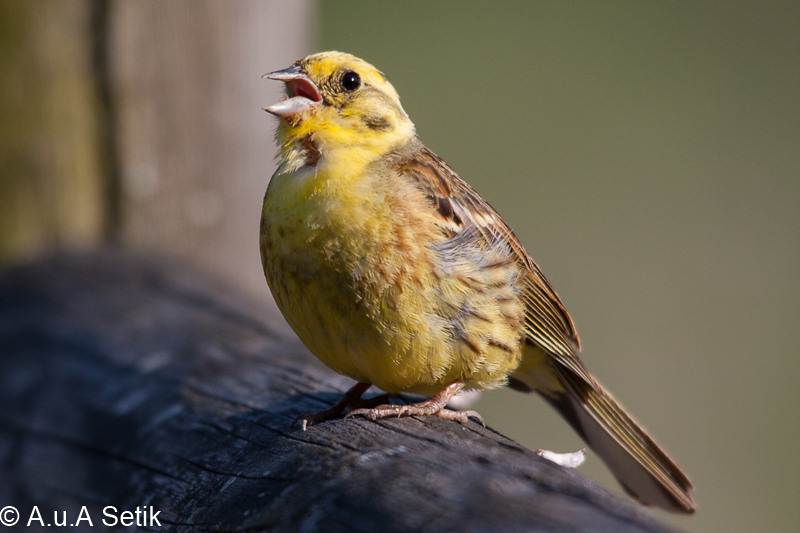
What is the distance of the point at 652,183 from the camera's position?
7.55 m

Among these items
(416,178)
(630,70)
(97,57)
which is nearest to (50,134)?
(97,57)

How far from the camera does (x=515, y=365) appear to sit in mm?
2357

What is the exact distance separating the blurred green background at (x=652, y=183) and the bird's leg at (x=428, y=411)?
3743mm

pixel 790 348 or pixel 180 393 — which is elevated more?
pixel 180 393

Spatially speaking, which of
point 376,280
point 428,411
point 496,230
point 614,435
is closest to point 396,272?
point 376,280

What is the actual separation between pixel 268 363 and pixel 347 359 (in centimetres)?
54

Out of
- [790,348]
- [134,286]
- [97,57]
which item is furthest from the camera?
[790,348]

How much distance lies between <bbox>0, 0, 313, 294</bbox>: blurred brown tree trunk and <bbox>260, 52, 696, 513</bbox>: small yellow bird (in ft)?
4.99

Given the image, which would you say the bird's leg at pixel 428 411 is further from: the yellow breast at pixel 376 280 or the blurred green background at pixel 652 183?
the blurred green background at pixel 652 183

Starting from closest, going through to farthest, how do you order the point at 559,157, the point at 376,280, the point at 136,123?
the point at 376,280 < the point at 136,123 < the point at 559,157

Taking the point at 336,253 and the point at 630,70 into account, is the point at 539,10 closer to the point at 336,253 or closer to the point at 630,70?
the point at 630,70

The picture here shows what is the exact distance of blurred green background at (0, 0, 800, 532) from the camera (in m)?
3.70

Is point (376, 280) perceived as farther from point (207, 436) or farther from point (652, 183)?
point (652, 183)

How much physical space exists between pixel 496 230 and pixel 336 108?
595mm
